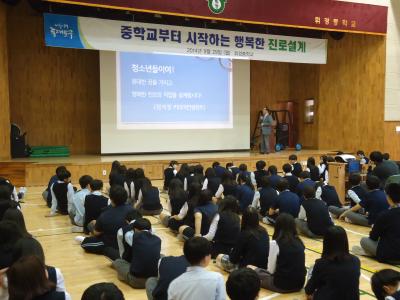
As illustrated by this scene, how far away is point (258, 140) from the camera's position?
14.0 metres

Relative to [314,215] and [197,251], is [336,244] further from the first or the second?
[314,215]

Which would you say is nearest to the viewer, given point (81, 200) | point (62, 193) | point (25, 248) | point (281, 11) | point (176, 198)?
point (25, 248)

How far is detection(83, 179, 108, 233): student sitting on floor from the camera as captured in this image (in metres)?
5.02

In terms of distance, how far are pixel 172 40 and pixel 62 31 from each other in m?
2.34

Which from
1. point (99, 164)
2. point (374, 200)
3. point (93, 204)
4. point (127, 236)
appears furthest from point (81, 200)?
point (99, 164)

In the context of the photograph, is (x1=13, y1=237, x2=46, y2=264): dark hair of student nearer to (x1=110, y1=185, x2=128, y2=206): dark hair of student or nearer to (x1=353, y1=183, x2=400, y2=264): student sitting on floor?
(x1=110, y1=185, x2=128, y2=206): dark hair of student

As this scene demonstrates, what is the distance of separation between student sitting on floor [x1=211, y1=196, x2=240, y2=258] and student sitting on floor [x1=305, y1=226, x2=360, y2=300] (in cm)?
142

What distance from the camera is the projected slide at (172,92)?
11.1 meters

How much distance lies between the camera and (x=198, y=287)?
233 centimetres

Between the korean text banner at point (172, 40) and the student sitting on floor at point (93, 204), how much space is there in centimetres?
469

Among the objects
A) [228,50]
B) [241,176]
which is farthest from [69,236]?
[228,50]

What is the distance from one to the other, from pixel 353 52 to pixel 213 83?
4.18 meters

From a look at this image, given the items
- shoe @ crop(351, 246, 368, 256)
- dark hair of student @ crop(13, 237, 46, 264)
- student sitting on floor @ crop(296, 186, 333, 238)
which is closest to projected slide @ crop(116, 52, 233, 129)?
student sitting on floor @ crop(296, 186, 333, 238)

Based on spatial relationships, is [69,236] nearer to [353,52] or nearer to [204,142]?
[204,142]
